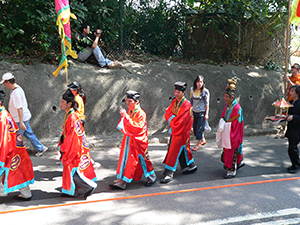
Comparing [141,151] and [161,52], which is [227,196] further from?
[161,52]

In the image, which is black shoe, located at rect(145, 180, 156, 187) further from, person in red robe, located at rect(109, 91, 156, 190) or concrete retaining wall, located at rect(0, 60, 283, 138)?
concrete retaining wall, located at rect(0, 60, 283, 138)

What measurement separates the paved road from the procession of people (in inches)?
8.2

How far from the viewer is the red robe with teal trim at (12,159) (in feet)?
14.3

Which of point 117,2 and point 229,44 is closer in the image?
point 117,2

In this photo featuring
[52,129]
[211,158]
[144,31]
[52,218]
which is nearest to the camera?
[52,218]

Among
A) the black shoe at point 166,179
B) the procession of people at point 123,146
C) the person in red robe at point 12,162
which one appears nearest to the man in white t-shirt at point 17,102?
the procession of people at point 123,146

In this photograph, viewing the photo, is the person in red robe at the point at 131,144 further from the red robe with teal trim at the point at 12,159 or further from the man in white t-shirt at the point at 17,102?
the man in white t-shirt at the point at 17,102

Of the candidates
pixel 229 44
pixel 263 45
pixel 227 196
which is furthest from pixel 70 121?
pixel 263 45

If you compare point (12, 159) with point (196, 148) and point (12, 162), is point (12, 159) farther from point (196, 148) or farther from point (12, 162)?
point (196, 148)

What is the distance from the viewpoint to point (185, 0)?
35.8ft

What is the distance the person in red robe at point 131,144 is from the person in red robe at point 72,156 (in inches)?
22.8

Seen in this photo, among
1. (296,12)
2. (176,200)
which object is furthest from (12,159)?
(296,12)

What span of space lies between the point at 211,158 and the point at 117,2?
6.52 metres

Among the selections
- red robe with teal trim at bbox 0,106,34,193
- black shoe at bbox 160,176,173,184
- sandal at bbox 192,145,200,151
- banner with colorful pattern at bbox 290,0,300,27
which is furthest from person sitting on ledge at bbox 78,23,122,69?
banner with colorful pattern at bbox 290,0,300,27
